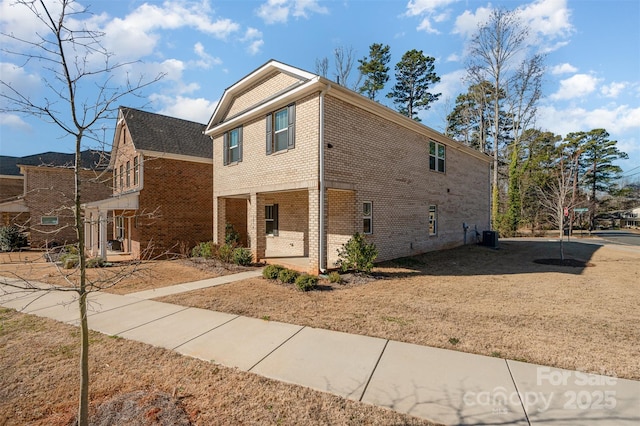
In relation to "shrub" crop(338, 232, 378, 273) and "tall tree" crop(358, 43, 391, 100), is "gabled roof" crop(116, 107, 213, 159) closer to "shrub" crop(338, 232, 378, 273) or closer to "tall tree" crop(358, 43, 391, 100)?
"shrub" crop(338, 232, 378, 273)

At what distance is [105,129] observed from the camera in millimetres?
3242

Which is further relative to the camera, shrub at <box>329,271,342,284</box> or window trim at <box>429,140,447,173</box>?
window trim at <box>429,140,447,173</box>

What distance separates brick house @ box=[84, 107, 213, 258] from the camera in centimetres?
1418

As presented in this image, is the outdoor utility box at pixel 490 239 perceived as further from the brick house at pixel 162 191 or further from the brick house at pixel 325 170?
the brick house at pixel 162 191

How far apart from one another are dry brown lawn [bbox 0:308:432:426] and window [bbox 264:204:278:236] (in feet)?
33.7

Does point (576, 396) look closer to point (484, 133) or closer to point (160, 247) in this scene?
point (160, 247)

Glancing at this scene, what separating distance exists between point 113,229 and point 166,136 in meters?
9.01

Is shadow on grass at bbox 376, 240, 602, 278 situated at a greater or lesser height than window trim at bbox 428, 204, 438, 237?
lesser

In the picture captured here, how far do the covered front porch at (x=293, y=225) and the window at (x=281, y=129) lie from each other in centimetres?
175

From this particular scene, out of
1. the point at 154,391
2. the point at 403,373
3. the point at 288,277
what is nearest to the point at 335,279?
the point at 288,277

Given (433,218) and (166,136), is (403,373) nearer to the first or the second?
(433,218)

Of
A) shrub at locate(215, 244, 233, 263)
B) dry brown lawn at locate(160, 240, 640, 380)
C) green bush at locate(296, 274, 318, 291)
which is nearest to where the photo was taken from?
dry brown lawn at locate(160, 240, 640, 380)

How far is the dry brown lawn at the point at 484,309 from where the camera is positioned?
429cm

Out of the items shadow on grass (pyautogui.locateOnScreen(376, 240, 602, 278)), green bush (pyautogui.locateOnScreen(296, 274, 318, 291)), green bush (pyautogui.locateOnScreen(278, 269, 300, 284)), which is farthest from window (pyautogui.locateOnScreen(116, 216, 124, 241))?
shadow on grass (pyautogui.locateOnScreen(376, 240, 602, 278))
